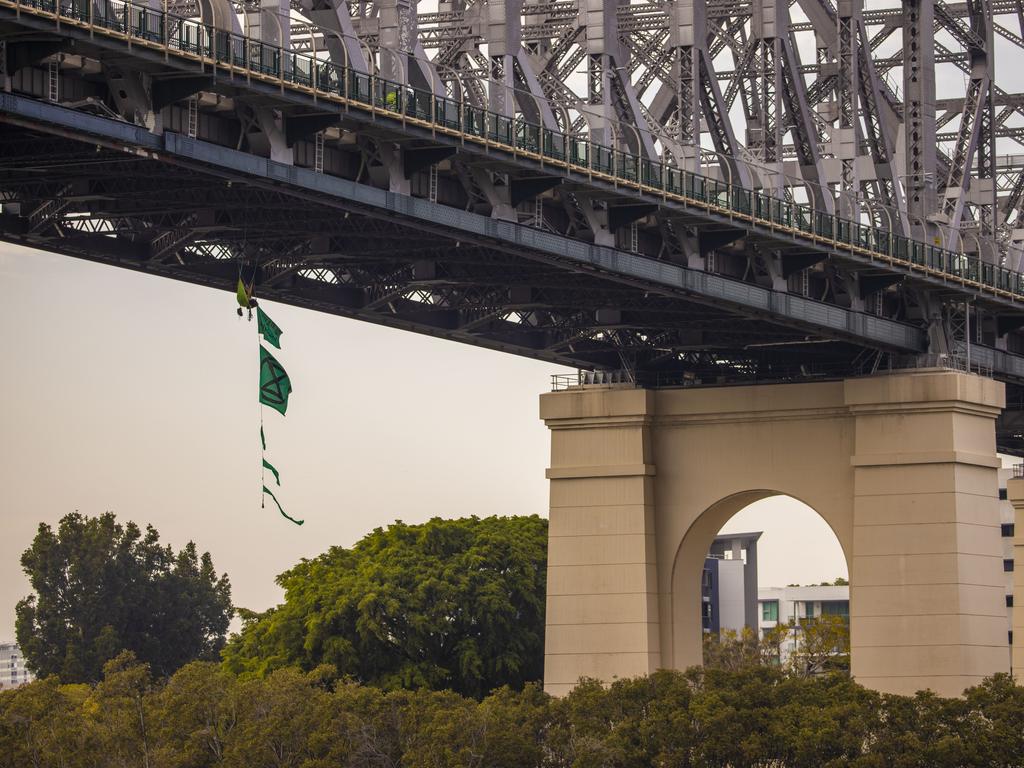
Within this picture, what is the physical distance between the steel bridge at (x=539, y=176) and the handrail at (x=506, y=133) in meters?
0.11

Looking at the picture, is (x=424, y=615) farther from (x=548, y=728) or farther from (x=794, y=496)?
(x=548, y=728)

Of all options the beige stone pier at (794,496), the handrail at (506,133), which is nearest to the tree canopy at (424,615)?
the beige stone pier at (794,496)

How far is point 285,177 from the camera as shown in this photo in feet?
184

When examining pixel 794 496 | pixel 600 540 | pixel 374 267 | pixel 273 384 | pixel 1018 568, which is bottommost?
pixel 600 540

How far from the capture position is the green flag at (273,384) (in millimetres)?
60500

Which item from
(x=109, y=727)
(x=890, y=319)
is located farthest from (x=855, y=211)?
(x=109, y=727)

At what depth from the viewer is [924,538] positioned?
77.5m

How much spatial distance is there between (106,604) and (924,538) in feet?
257

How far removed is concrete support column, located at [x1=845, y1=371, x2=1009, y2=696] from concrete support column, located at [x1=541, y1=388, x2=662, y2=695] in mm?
7656

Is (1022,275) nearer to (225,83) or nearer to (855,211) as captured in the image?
(855,211)

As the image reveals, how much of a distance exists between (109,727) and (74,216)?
50.8 ft

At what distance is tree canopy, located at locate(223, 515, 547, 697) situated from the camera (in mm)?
97000

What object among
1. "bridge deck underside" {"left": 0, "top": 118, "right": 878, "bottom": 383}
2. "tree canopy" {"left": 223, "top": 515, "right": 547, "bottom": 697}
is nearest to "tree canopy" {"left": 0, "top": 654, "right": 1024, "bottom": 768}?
"bridge deck underside" {"left": 0, "top": 118, "right": 878, "bottom": 383}

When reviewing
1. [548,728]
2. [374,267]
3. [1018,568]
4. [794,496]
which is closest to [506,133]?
[374,267]
